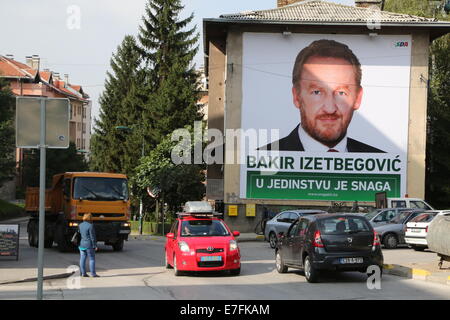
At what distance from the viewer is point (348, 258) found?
16547 millimetres

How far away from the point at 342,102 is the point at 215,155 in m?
9.64

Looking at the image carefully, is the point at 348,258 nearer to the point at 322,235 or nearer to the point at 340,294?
the point at 322,235

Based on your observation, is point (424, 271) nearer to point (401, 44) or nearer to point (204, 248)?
point (204, 248)

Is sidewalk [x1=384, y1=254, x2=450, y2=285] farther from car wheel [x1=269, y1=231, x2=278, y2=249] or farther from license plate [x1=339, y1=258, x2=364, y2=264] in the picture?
car wheel [x1=269, y1=231, x2=278, y2=249]

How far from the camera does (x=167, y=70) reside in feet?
201

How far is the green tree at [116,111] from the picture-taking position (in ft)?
221

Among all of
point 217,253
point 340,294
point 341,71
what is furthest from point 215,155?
point 340,294

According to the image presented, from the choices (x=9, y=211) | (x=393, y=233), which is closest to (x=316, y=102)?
(x=393, y=233)

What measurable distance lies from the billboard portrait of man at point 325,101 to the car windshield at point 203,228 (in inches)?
915

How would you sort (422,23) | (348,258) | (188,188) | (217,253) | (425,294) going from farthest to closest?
(188,188), (422,23), (217,253), (348,258), (425,294)

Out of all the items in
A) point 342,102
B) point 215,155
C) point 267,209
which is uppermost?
point 342,102

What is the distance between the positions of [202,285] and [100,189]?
1208cm

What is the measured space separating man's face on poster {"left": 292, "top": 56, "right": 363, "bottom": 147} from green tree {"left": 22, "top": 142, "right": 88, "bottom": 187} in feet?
134

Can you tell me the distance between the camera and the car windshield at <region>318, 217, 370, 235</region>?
16797 millimetres
